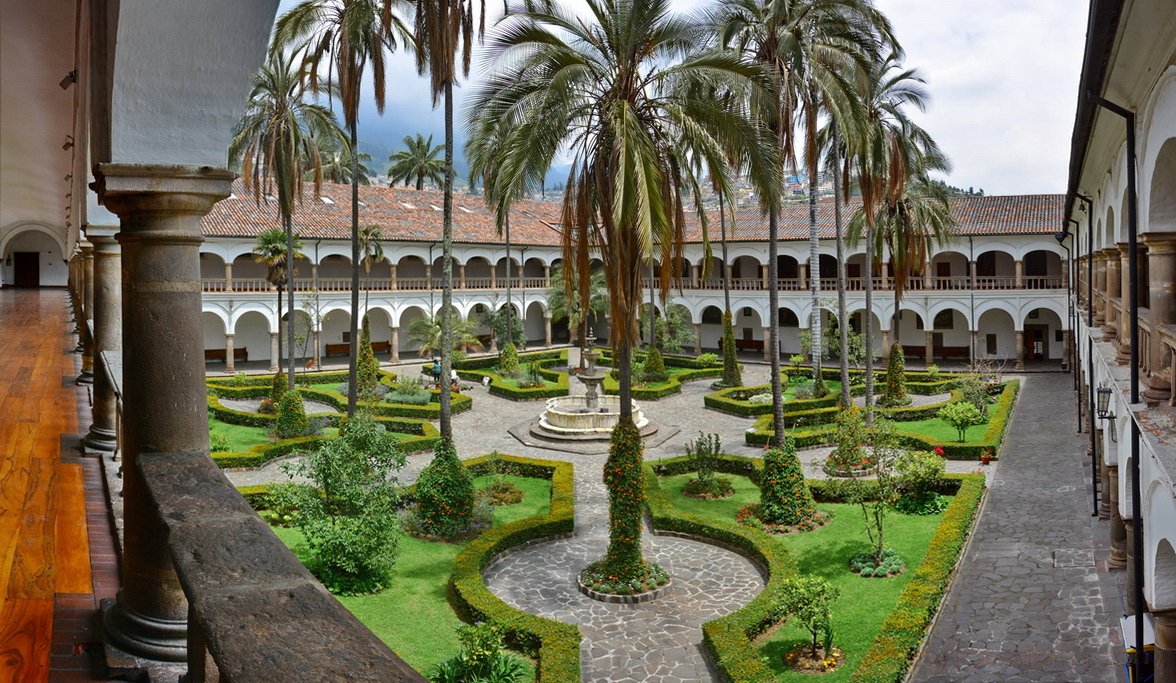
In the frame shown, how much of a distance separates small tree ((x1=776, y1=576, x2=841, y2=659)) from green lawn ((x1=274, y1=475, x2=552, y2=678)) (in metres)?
3.17

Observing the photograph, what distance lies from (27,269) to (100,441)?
148ft

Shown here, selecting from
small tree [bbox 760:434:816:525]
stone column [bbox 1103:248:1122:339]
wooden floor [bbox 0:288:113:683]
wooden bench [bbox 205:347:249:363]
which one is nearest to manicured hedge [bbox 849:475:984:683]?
small tree [bbox 760:434:816:525]

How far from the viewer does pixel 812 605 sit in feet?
32.6

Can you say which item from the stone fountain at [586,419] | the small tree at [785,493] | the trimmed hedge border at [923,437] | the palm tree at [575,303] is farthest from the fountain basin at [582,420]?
the palm tree at [575,303]

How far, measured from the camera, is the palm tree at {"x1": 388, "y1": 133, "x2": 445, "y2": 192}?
56312 mm

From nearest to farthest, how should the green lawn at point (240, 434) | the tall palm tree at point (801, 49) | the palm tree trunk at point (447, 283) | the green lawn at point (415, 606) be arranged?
the green lawn at point (415, 606) < the palm tree trunk at point (447, 283) < the tall palm tree at point (801, 49) < the green lawn at point (240, 434)

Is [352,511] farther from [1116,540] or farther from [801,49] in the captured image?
[801,49]

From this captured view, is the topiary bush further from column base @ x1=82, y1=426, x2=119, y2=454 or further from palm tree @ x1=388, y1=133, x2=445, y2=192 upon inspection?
palm tree @ x1=388, y1=133, x2=445, y2=192

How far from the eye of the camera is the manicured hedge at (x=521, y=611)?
31.7 feet

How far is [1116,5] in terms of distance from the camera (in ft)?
18.0

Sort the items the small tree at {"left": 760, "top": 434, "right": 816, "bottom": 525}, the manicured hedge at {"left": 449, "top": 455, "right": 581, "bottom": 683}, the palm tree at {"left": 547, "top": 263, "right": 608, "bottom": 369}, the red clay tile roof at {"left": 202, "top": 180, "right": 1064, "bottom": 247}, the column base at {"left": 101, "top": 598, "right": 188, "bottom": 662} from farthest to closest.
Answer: the palm tree at {"left": 547, "top": 263, "right": 608, "bottom": 369}
the red clay tile roof at {"left": 202, "top": 180, "right": 1064, "bottom": 247}
the small tree at {"left": 760, "top": 434, "right": 816, "bottom": 525}
the manicured hedge at {"left": 449, "top": 455, "right": 581, "bottom": 683}
the column base at {"left": 101, "top": 598, "right": 188, "bottom": 662}

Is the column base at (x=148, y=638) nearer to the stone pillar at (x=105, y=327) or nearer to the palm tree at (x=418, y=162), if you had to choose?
the stone pillar at (x=105, y=327)

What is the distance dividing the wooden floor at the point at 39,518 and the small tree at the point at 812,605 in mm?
7382

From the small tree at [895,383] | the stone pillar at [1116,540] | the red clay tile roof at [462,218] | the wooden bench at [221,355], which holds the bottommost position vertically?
the stone pillar at [1116,540]
